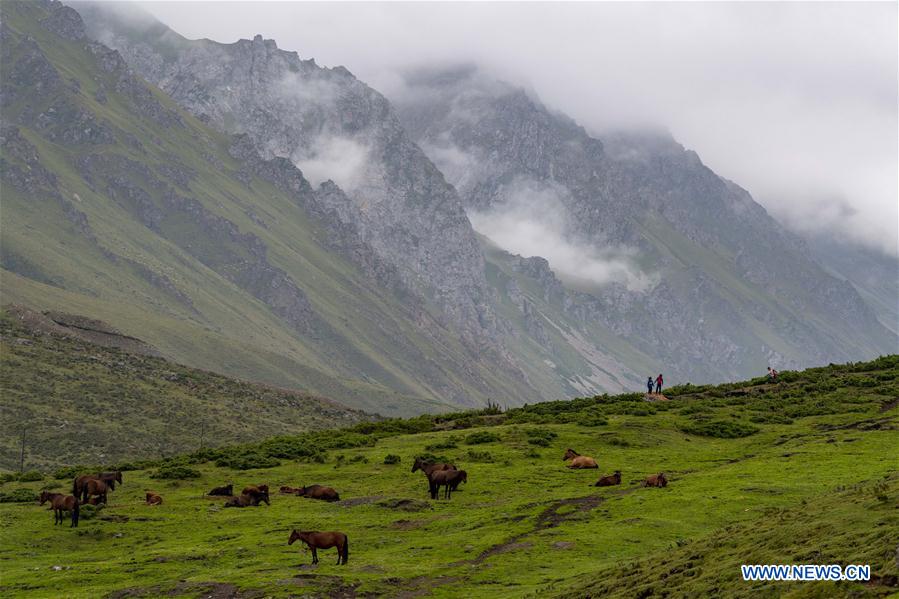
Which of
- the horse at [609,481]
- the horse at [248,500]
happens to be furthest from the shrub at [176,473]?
the horse at [609,481]

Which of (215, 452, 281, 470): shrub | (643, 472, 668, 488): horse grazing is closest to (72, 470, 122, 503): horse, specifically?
(215, 452, 281, 470): shrub

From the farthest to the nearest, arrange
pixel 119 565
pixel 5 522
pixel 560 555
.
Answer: pixel 5 522, pixel 119 565, pixel 560 555

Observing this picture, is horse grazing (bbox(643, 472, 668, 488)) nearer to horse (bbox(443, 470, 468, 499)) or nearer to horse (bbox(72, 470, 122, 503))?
horse (bbox(443, 470, 468, 499))

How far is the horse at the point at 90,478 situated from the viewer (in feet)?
190

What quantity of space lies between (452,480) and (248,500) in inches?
445

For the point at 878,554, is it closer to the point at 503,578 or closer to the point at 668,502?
the point at 503,578

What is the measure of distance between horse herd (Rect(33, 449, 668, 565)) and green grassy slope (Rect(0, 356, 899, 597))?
87 centimetres

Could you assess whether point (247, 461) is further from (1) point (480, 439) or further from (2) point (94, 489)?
(1) point (480, 439)

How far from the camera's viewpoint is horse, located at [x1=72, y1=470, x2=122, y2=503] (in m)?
58.0

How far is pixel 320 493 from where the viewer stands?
2275 inches

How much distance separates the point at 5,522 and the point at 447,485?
22.7 m

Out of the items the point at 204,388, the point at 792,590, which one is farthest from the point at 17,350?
the point at 792,590

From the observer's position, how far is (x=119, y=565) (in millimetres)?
45125

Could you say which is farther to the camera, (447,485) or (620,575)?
(447,485)
